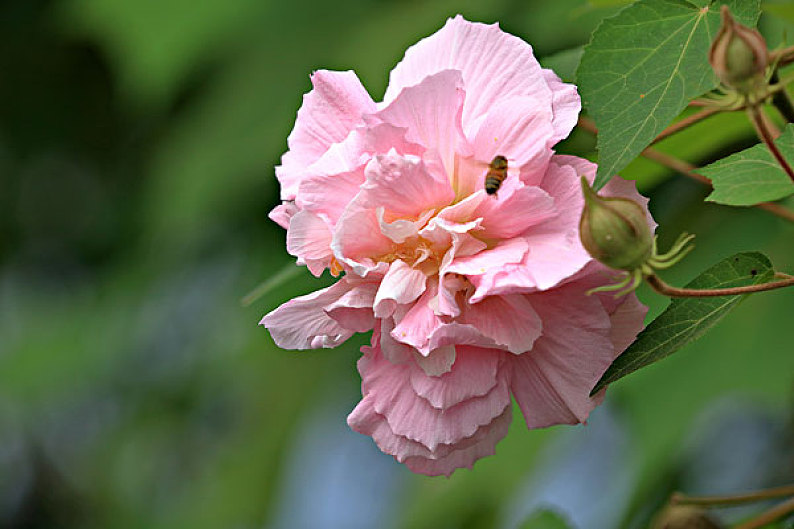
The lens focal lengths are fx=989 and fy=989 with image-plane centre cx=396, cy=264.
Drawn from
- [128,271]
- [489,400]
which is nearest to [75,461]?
[128,271]

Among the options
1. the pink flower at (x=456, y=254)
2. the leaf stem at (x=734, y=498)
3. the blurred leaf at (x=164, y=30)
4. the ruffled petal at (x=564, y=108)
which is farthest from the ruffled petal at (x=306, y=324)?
the blurred leaf at (x=164, y=30)

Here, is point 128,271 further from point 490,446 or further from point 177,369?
point 490,446

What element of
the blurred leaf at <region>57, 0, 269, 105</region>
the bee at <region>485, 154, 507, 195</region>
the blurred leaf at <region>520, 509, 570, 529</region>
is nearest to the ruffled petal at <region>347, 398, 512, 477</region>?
the bee at <region>485, 154, 507, 195</region>

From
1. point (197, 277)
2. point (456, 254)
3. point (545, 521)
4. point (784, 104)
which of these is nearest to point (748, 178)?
point (784, 104)

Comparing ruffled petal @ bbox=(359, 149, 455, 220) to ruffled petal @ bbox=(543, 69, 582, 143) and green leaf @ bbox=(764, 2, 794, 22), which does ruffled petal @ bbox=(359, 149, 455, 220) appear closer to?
ruffled petal @ bbox=(543, 69, 582, 143)

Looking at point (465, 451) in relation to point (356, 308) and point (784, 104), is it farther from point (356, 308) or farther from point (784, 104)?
point (784, 104)
